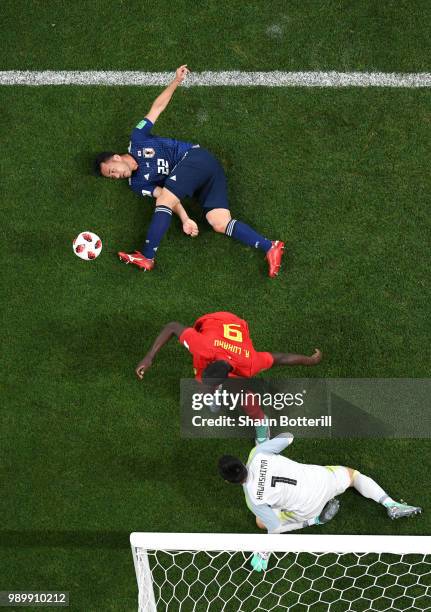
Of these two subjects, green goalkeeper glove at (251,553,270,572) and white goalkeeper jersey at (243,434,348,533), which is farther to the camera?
green goalkeeper glove at (251,553,270,572)

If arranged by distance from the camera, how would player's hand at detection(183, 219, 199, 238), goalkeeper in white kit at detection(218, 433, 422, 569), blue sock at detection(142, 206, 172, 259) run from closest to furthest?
goalkeeper in white kit at detection(218, 433, 422, 569) < blue sock at detection(142, 206, 172, 259) < player's hand at detection(183, 219, 199, 238)

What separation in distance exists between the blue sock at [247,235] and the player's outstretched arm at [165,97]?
125 cm

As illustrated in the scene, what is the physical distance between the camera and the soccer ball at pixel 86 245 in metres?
6.54

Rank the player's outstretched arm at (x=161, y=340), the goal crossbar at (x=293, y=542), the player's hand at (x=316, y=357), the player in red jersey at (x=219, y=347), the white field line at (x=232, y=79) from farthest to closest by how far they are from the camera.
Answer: the white field line at (x=232, y=79) → the player's hand at (x=316, y=357) → the player's outstretched arm at (x=161, y=340) → the player in red jersey at (x=219, y=347) → the goal crossbar at (x=293, y=542)

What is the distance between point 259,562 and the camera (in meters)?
5.85

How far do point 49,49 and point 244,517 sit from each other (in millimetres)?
5023

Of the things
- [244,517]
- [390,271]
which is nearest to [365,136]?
[390,271]

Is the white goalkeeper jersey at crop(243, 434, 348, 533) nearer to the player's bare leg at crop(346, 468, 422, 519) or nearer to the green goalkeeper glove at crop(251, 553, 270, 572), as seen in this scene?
the player's bare leg at crop(346, 468, 422, 519)

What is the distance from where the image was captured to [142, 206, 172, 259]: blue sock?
636 centimetres

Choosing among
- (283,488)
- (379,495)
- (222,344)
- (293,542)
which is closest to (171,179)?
(222,344)

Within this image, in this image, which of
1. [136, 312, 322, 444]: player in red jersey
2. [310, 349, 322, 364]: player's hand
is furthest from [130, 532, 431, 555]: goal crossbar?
[310, 349, 322, 364]: player's hand

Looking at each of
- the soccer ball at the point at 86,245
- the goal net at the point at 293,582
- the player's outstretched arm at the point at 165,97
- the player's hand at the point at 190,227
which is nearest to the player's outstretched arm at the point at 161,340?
the player's hand at the point at 190,227

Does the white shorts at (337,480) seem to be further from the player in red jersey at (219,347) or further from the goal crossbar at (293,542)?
the goal crossbar at (293,542)

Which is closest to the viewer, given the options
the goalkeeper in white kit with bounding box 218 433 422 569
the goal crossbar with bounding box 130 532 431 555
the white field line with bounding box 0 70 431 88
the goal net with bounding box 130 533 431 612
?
the goal crossbar with bounding box 130 532 431 555
